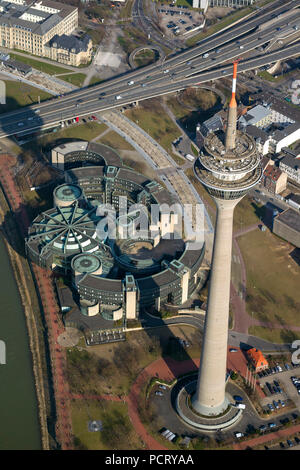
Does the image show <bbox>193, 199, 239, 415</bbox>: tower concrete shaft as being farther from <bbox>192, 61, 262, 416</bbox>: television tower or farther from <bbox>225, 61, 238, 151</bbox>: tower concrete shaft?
<bbox>225, 61, 238, 151</bbox>: tower concrete shaft

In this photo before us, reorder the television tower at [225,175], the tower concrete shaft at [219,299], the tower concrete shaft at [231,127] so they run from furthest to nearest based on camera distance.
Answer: the tower concrete shaft at [219,299]
the television tower at [225,175]
the tower concrete shaft at [231,127]

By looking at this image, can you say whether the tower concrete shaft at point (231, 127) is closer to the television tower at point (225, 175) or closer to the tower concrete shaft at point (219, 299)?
the television tower at point (225, 175)

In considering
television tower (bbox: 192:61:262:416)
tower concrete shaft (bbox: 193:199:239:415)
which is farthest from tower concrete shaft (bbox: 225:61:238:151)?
tower concrete shaft (bbox: 193:199:239:415)

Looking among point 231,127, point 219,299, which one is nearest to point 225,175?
point 231,127

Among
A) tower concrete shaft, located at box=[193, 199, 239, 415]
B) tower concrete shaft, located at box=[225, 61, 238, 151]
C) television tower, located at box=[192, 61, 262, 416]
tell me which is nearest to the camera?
tower concrete shaft, located at box=[225, 61, 238, 151]

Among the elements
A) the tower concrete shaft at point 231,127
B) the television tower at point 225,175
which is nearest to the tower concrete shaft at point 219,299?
the television tower at point 225,175

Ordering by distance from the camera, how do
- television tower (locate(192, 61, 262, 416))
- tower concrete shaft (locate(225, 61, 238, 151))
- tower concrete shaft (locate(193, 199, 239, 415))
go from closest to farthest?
tower concrete shaft (locate(225, 61, 238, 151)), television tower (locate(192, 61, 262, 416)), tower concrete shaft (locate(193, 199, 239, 415))

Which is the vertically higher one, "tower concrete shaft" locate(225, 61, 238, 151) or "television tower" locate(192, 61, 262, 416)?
"tower concrete shaft" locate(225, 61, 238, 151)

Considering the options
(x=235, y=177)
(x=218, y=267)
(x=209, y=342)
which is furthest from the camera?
(x=209, y=342)
